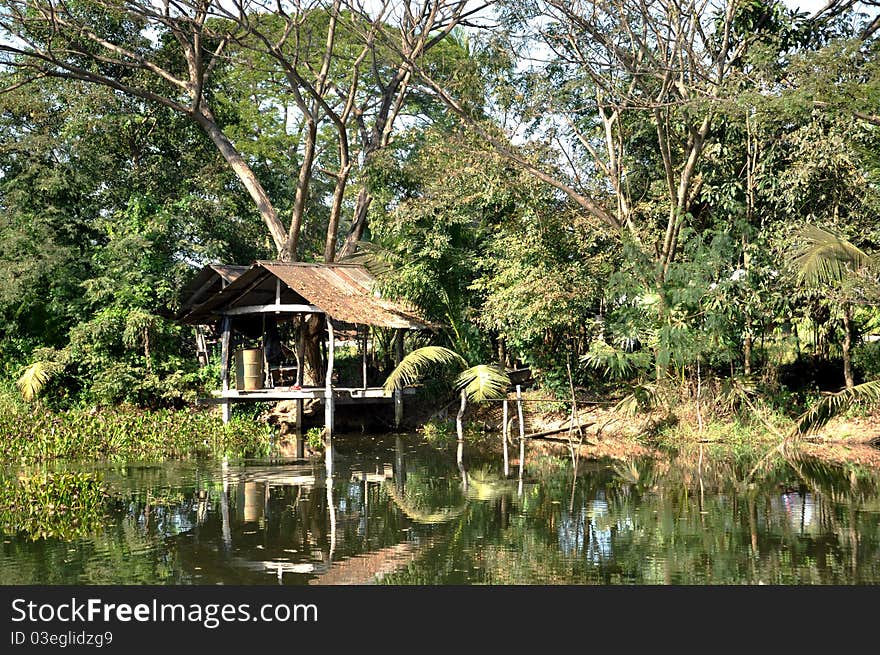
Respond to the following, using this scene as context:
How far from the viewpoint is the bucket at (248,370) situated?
64.4 feet

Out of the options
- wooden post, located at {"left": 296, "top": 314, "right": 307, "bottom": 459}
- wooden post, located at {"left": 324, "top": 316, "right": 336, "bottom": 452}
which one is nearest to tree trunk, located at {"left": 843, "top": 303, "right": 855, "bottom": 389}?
wooden post, located at {"left": 324, "top": 316, "right": 336, "bottom": 452}

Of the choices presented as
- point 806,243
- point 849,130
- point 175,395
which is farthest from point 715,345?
point 175,395

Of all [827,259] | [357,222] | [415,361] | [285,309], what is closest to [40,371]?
[285,309]

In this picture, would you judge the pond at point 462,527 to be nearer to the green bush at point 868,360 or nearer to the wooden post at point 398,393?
the green bush at point 868,360

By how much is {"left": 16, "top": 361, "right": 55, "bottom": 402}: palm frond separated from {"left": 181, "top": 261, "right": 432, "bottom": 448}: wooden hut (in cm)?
308

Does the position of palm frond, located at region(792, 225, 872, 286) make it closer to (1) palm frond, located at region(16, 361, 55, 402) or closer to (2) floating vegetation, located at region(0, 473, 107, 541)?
(2) floating vegetation, located at region(0, 473, 107, 541)

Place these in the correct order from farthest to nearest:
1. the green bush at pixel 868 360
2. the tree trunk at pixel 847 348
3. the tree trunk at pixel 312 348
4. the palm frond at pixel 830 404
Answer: the tree trunk at pixel 312 348, the green bush at pixel 868 360, the tree trunk at pixel 847 348, the palm frond at pixel 830 404

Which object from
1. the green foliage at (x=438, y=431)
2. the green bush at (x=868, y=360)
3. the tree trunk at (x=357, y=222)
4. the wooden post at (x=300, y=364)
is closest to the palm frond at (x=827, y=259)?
the green bush at (x=868, y=360)

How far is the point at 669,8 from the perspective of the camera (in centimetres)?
1641

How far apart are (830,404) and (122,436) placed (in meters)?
10.8

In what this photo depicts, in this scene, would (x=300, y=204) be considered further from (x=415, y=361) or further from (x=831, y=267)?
(x=831, y=267)

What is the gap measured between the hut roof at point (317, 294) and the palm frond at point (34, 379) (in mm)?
3195

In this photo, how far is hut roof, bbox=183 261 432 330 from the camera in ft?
59.8

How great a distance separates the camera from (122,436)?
16.3 meters
